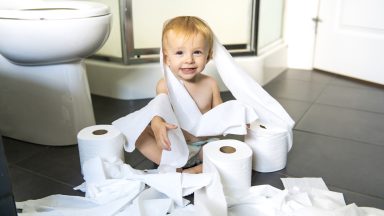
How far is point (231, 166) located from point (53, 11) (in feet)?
2.23

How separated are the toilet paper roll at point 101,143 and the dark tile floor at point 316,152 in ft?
0.28

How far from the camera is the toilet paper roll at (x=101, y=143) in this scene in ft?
3.09

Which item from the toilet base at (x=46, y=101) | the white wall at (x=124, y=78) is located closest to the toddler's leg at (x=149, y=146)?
the toilet base at (x=46, y=101)

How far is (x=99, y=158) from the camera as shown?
939 mm

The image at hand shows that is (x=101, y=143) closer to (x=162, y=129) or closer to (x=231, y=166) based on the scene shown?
(x=162, y=129)

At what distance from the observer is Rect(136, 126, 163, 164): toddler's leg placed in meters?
0.98

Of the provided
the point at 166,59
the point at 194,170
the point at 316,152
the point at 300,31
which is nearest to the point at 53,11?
the point at 166,59

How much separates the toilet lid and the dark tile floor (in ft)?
1.31

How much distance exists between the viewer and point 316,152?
1125mm

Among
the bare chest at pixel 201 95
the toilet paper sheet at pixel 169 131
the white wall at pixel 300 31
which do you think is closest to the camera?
the toilet paper sheet at pixel 169 131

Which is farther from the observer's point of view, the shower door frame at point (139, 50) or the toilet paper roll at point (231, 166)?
the shower door frame at point (139, 50)

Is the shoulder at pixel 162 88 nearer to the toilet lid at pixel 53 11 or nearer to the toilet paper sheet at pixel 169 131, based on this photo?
the toilet paper sheet at pixel 169 131

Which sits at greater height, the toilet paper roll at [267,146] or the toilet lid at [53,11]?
the toilet lid at [53,11]

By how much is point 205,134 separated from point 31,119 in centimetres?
57
